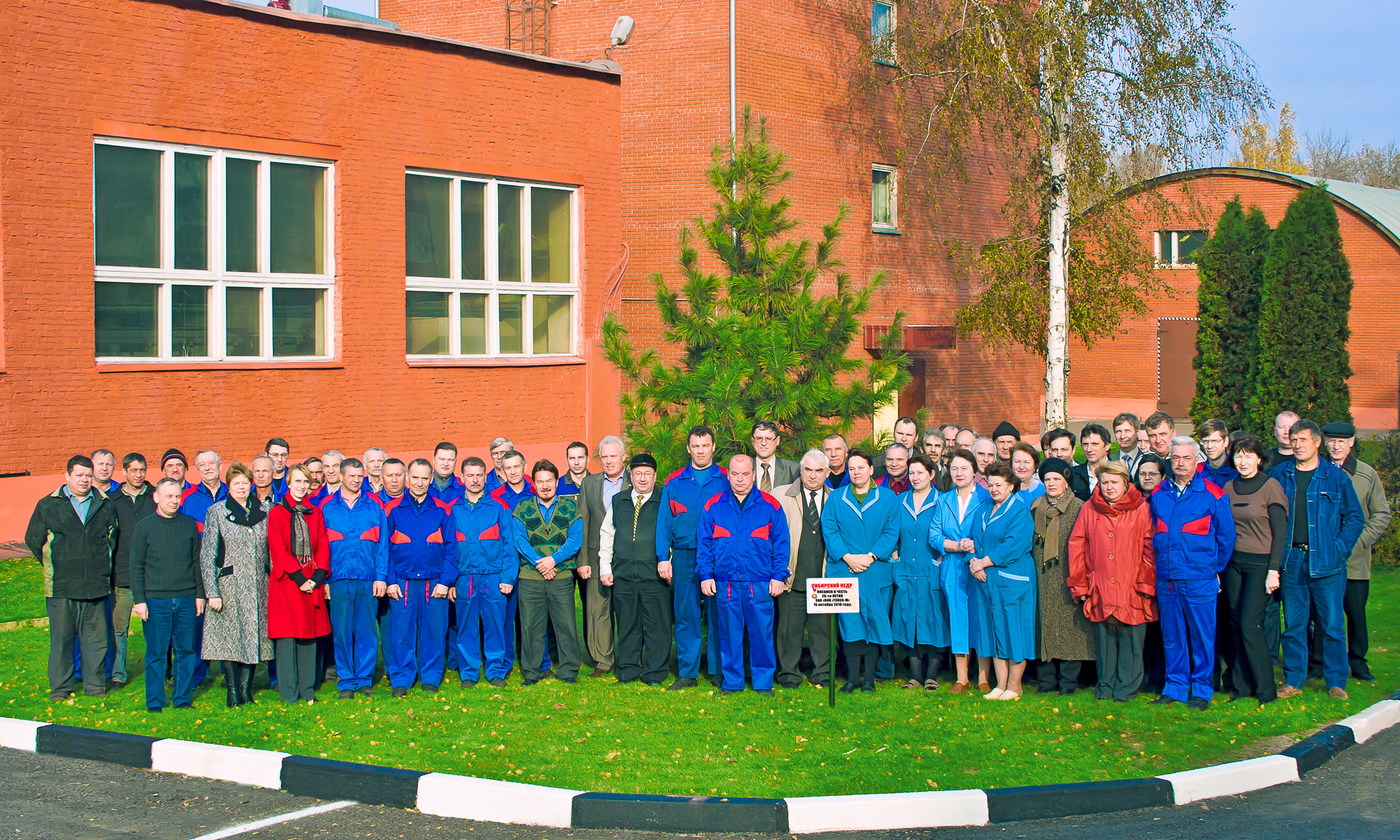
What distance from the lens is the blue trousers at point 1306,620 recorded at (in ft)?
28.4

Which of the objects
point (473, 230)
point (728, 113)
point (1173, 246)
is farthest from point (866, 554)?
point (1173, 246)

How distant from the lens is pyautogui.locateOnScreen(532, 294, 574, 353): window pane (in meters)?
19.0

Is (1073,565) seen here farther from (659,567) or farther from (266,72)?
(266,72)

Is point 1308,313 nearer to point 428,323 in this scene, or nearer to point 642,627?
point 428,323

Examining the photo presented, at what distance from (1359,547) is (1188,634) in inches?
66.8

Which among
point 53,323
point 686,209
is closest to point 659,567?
point 53,323

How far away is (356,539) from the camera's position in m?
8.85

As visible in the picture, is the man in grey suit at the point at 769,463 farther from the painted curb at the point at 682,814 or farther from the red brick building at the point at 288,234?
the red brick building at the point at 288,234

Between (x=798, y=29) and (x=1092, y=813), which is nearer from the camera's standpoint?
(x=1092, y=813)

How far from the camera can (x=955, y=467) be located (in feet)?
29.4

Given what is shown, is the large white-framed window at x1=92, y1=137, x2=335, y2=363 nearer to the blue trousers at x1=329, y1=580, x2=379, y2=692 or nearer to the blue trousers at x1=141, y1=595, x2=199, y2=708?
the blue trousers at x1=141, y1=595, x2=199, y2=708

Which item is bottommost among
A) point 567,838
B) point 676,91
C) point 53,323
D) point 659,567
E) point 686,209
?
point 567,838

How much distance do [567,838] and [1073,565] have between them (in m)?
4.18

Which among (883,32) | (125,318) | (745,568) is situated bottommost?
(745,568)
